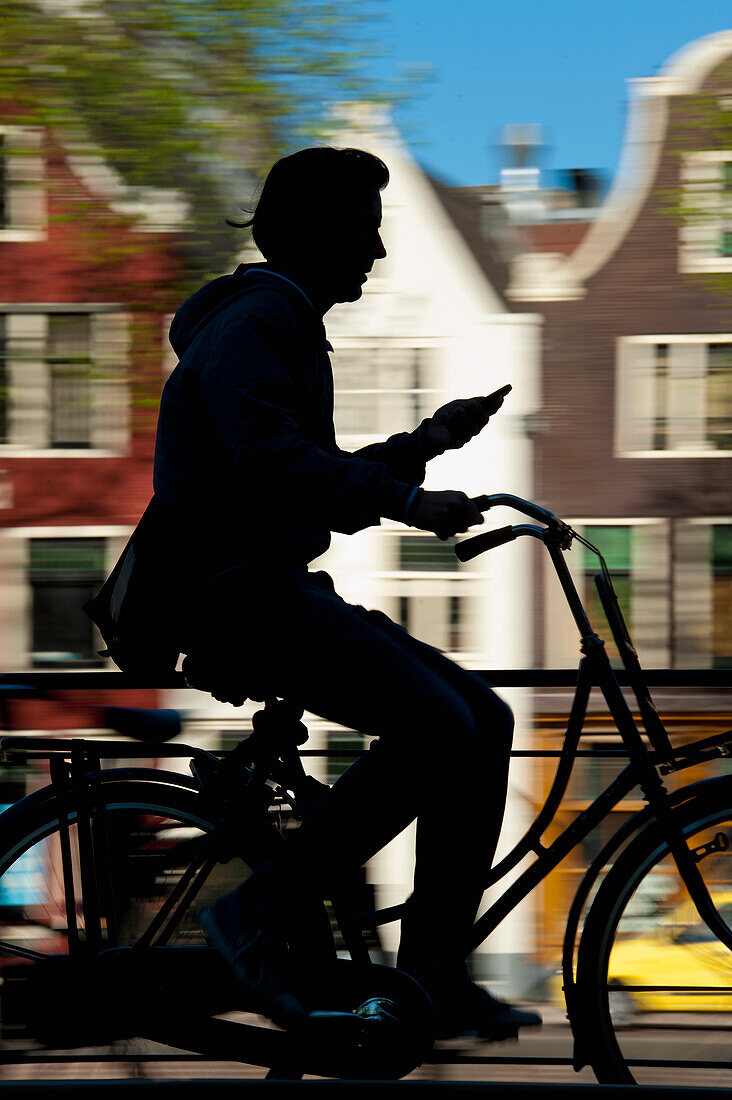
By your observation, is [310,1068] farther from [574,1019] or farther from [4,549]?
[4,549]

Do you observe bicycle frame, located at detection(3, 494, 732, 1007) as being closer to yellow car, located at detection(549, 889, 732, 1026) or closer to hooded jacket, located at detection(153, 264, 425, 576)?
yellow car, located at detection(549, 889, 732, 1026)

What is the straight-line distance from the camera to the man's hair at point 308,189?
6.27ft

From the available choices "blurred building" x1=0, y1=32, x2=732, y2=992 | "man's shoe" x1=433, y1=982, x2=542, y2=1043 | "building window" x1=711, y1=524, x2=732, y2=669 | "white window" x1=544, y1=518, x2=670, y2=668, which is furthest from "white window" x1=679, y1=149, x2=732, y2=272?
"man's shoe" x1=433, y1=982, x2=542, y2=1043

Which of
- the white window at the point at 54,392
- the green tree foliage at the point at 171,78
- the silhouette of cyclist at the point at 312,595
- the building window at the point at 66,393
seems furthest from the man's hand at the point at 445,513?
the building window at the point at 66,393

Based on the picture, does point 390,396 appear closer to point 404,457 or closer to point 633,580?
point 633,580

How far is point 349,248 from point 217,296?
0.74ft

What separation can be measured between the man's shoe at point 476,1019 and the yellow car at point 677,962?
0.17m

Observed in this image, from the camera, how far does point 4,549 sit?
14.9m

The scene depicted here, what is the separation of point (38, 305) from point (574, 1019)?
13.2m

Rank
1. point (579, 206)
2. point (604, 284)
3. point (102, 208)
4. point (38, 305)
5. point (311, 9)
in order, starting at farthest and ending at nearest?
point (579, 206) → point (604, 284) → point (38, 305) → point (102, 208) → point (311, 9)

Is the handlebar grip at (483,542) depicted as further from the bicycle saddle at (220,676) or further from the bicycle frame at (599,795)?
the bicycle saddle at (220,676)

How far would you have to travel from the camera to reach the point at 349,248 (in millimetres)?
1931

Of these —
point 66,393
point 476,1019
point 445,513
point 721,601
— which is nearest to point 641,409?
point 721,601

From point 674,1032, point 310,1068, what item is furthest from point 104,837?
point 674,1032
